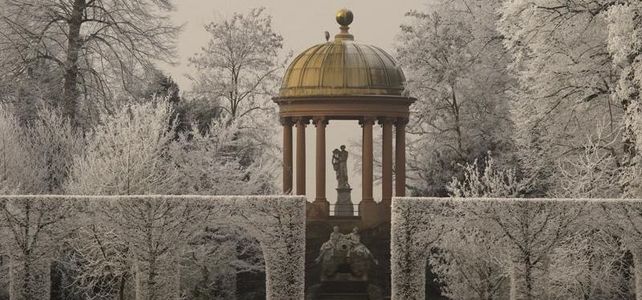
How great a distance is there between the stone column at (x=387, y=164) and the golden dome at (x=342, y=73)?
1.09 meters

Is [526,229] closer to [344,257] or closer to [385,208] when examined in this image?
[344,257]

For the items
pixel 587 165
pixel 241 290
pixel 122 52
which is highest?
pixel 122 52

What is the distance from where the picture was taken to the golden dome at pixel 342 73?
161 feet

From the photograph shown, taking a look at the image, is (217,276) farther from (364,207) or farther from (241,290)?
(364,207)

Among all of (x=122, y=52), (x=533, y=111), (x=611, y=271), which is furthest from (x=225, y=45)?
(x=611, y=271)

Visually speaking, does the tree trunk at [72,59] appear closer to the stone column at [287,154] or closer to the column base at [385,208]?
the stone column at [287,154]

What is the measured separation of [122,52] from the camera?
52531 millimetres

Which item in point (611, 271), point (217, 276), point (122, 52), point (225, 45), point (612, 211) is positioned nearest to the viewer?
point (612, 211)

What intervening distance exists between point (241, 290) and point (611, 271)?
1244 centimetres

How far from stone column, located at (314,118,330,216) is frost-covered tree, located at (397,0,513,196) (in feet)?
13.1

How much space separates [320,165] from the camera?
1937 inches

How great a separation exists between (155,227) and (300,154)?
37.6ft

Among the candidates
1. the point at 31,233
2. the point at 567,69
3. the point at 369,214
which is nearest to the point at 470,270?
the point at 567,69

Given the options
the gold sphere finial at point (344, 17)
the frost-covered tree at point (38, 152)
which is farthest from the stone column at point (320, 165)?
the frost-covered tree at point (38, 152)
